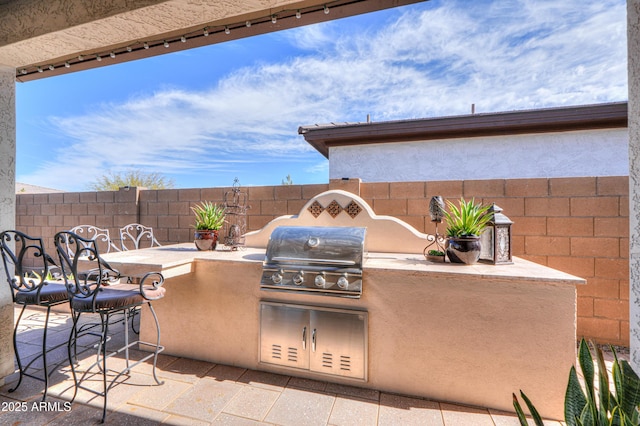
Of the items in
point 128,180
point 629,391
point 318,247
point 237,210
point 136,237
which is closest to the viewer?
point 629,391

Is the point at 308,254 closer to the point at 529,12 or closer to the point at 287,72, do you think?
the point at 529,12

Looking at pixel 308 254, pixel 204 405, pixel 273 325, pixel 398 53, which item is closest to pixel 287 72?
pixel 398 53

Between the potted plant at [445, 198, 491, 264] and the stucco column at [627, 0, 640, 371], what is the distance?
1.05 meters

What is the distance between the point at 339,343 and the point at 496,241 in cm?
153

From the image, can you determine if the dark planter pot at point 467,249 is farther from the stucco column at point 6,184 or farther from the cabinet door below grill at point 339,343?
the stucco column at point 6,184

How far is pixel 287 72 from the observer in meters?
5.63

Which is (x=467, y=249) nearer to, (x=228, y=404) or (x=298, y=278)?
(x=298, y=278)

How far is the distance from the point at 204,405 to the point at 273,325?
0.72 meters

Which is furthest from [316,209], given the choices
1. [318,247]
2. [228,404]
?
[228,404]

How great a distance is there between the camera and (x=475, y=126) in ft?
14.9

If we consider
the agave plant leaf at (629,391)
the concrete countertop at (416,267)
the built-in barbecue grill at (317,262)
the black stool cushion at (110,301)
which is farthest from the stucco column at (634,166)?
the black stool cushion at (110,301)

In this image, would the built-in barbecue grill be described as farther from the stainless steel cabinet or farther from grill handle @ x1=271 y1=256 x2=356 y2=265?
the stainless steel cabinet

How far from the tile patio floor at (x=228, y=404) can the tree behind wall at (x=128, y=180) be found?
843 cm

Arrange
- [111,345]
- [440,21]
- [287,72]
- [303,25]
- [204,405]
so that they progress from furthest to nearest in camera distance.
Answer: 1. [287,72]
2. [440,21]
3. [111,345]
4. [303,25]
5. [204,405]
